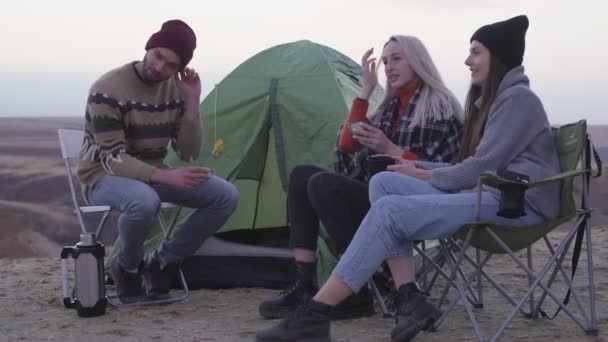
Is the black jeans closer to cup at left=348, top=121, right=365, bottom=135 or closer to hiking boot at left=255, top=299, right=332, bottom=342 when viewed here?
cup at left=348, top=121, right=365, bottom=135

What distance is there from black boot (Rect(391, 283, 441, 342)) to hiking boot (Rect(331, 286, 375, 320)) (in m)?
Result: 0.57

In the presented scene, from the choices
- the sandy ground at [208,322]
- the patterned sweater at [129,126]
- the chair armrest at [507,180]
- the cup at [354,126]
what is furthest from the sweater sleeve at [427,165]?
the patterned sweater at [129,126]

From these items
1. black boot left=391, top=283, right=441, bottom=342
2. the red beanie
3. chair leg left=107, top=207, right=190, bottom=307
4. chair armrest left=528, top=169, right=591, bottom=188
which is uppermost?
the red beanie

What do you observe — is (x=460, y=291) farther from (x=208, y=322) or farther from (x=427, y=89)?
(x=208, y=322)

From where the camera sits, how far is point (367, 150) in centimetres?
379

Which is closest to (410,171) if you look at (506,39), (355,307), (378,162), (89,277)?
(378,162)

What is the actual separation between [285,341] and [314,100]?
1.76 m

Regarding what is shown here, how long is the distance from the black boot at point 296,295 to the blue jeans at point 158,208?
0.61 meters

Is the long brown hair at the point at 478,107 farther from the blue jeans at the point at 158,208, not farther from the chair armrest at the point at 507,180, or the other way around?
the blue jeans at the point at 158,208

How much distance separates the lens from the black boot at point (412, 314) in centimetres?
300

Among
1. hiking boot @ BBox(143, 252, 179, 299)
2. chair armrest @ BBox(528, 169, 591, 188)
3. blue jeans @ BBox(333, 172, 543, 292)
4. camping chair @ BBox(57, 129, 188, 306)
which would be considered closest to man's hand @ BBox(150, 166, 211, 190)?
camping chair @ BBox(57, 129, 188, 306)

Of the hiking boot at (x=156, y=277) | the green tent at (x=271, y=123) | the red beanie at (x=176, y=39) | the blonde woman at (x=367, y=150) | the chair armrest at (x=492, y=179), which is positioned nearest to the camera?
the chair armrest at (x=492, y=179)

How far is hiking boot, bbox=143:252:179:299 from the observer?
4.14 m

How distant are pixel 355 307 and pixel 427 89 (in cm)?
99
